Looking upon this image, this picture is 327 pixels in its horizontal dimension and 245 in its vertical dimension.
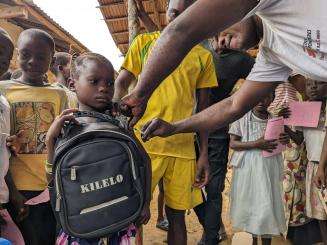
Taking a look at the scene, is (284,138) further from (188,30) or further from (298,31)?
(188,30)

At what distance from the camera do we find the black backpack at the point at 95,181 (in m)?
1.63

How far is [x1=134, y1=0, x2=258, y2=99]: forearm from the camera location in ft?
4.11

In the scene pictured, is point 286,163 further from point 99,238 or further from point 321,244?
point 99,238

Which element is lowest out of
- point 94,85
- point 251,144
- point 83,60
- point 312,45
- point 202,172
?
point 251,144

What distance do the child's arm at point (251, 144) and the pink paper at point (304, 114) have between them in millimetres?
255

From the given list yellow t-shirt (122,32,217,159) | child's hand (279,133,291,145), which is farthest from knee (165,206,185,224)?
child's hand (279,133,291,145)

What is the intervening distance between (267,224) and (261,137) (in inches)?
27.5

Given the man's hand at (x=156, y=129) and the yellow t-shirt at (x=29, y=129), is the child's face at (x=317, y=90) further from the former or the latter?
the yellow t-shirt at (x=29, y=129)

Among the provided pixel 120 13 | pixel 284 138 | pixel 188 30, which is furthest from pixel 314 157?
pixel 120 13

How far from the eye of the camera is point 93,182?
1628 mm

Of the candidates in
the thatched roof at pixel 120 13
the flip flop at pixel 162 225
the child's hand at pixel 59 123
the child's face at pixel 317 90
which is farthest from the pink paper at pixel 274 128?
the thatched roof at pixel 120 13

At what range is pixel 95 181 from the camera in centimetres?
163

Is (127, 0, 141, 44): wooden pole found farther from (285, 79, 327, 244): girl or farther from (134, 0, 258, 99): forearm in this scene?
(134, 0, 258, 99): forearm

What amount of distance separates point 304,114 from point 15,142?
7.49ft
